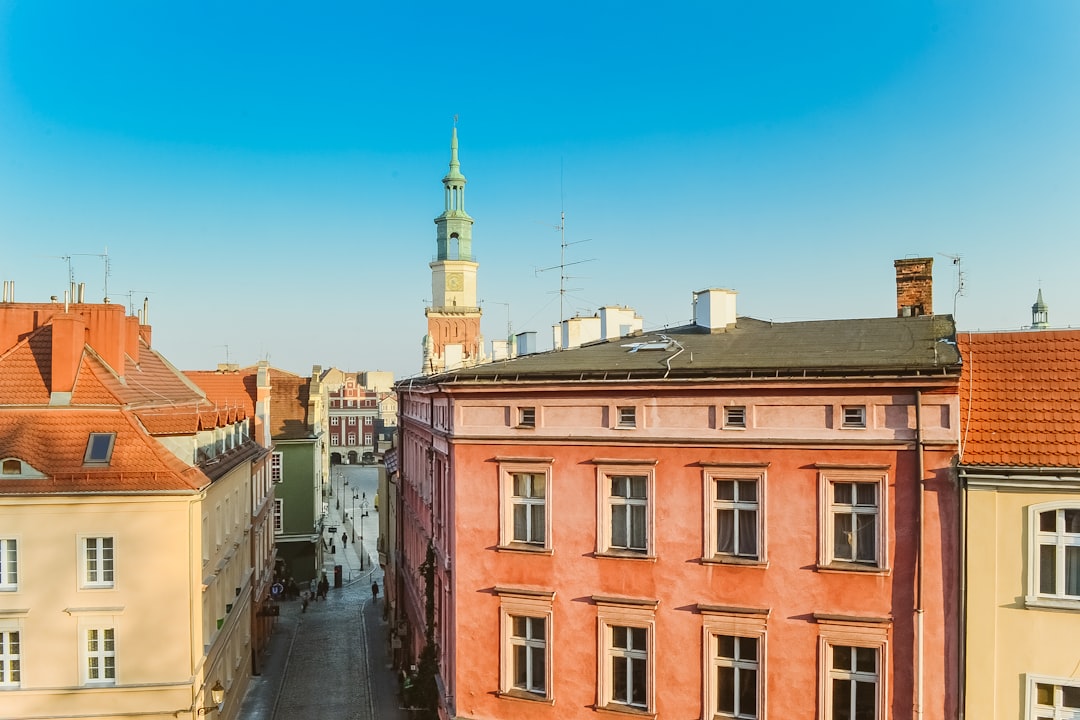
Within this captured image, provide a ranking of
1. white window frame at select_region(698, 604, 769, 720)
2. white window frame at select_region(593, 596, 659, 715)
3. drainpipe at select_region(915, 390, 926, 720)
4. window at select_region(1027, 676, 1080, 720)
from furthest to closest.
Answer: white window frame at select_region(593, 596, 659, 715), white window frame at select_region(698, 604, 769, 720), drainpipe at select_region(915, 390, 926, 720), window at select_region(1027, 676, 1080, 720)

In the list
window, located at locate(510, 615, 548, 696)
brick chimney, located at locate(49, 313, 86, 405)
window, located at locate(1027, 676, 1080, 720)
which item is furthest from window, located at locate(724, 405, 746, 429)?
brick chimney, located at locate(49, 313, 86, 405)

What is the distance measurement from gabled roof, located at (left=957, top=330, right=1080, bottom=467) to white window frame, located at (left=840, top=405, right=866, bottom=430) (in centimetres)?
179

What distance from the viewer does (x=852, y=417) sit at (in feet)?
54.9

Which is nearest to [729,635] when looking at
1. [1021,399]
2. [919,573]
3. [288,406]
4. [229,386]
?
[919,573]

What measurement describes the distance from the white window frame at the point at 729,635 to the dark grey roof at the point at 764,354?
4830mm

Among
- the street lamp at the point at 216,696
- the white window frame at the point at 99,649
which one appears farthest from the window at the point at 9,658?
the street lamp at the point at 216,696

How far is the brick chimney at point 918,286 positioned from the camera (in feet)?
74.7

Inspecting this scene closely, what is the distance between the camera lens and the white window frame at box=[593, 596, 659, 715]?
59.1 ft

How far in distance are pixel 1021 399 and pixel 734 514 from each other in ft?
19.3

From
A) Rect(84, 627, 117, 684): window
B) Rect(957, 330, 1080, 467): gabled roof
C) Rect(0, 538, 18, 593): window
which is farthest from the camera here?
Rect(84, 627, 117, 684): window

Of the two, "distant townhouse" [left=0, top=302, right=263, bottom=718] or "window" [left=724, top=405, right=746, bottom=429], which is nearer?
"window" [left=724, top=405, right=746, bottom=429]

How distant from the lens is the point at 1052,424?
15883mm

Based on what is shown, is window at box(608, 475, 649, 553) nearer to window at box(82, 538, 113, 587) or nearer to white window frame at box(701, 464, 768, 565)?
white window frame at box(701, 464, 768, 565)

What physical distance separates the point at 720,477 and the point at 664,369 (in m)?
2.49
